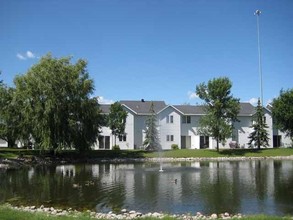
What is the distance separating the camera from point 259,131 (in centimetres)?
6153

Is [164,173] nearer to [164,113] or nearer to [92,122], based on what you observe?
[92,122]

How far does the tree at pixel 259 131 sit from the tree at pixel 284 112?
272 cm

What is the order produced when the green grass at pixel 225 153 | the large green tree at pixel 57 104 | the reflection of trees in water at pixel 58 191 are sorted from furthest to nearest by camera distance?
the green grass at pixel 225 153 < the large green tree at pixel 57 104 < the reflection of trees in water at pixel 58 191

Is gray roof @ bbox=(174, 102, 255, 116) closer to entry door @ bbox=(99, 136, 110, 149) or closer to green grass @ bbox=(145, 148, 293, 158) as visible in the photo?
green grass @ bbox=(145, 148, 293, 158)

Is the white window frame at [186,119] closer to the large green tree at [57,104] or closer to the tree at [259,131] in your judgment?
the tree at [259,131]

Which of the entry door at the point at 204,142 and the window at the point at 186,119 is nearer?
the entry door at the point at 204,142

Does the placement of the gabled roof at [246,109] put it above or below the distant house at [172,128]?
above

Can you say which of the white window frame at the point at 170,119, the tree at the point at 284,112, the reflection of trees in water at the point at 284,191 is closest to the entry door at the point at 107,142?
the white window frame at the point at 170,119

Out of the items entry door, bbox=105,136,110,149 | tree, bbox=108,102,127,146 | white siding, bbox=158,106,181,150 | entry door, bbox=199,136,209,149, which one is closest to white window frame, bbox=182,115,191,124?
white siding, bbox=158,106,181,150

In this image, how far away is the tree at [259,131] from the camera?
61469 millimetres

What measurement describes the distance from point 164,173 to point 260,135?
31.0 meters

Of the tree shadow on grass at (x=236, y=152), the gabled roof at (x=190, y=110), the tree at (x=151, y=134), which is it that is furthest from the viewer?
the gabled roof at (x=190, y=110)

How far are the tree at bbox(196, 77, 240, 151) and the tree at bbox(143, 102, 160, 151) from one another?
7.23 m

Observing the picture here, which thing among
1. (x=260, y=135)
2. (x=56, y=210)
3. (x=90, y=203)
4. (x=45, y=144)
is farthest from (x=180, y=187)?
(x=260, y=135)
